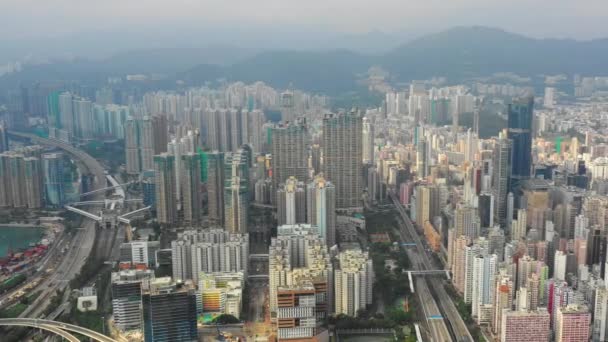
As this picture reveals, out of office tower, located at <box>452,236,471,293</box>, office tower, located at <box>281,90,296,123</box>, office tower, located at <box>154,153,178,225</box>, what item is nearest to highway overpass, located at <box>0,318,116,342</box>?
office tower, located at <box>452,236,471,293</box>

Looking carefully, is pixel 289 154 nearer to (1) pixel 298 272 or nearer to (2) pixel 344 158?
(2) pixel 344 158

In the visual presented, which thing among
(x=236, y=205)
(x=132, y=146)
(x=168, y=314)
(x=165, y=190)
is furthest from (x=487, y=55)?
(x=168, y=314)

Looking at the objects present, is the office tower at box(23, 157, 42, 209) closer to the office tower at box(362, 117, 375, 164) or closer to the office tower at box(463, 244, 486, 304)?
the office tower at box(362, 117, 375, 164)

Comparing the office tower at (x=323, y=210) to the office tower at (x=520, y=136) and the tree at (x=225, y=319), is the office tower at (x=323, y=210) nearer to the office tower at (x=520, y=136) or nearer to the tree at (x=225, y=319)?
the tree at (x=225, y=319)

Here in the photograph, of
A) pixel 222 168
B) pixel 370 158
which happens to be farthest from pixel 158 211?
pixel 370 158

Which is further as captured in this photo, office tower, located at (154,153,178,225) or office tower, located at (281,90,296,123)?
office tower, located at (281,90,296,123)
